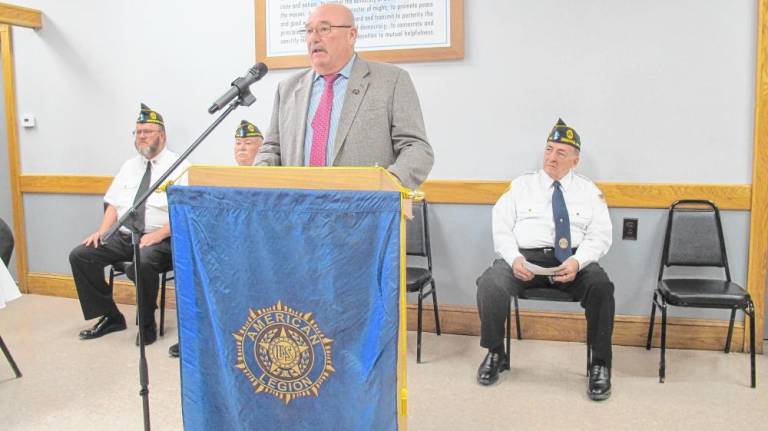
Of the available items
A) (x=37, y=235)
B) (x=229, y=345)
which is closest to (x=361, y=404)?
(x=229, y=345)

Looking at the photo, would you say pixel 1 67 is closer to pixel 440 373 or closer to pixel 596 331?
pixel 440 373

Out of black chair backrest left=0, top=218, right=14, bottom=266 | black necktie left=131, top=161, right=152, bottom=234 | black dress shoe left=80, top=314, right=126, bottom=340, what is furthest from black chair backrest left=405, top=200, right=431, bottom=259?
black chair backrest left=0, top=218, right=14, bottom=266

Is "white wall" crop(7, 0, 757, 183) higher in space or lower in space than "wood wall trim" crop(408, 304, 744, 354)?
higher

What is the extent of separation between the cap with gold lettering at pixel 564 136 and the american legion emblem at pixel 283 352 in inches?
76.1

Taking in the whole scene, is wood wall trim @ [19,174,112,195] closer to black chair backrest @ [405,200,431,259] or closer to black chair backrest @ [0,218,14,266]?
black chair backrest @ [0,218,14,266]

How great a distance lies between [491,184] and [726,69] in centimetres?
130

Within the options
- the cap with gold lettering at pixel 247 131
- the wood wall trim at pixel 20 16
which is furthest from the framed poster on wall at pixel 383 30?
the wood wall trim at pixel 20 16

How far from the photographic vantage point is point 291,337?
1574 mm

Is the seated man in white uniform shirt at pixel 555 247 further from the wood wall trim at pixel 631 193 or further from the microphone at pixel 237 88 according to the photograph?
the microphone at pixel 237 88

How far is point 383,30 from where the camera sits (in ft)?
11.6

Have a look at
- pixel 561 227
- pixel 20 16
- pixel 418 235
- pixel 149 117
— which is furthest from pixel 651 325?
pixel 20 16

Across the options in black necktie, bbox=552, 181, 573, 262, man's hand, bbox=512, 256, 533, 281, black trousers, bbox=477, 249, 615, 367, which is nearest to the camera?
black trousers, bbox=477, 249, 615, 367

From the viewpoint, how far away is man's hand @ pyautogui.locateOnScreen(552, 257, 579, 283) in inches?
112

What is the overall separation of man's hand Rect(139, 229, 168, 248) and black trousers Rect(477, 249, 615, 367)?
1.85m
